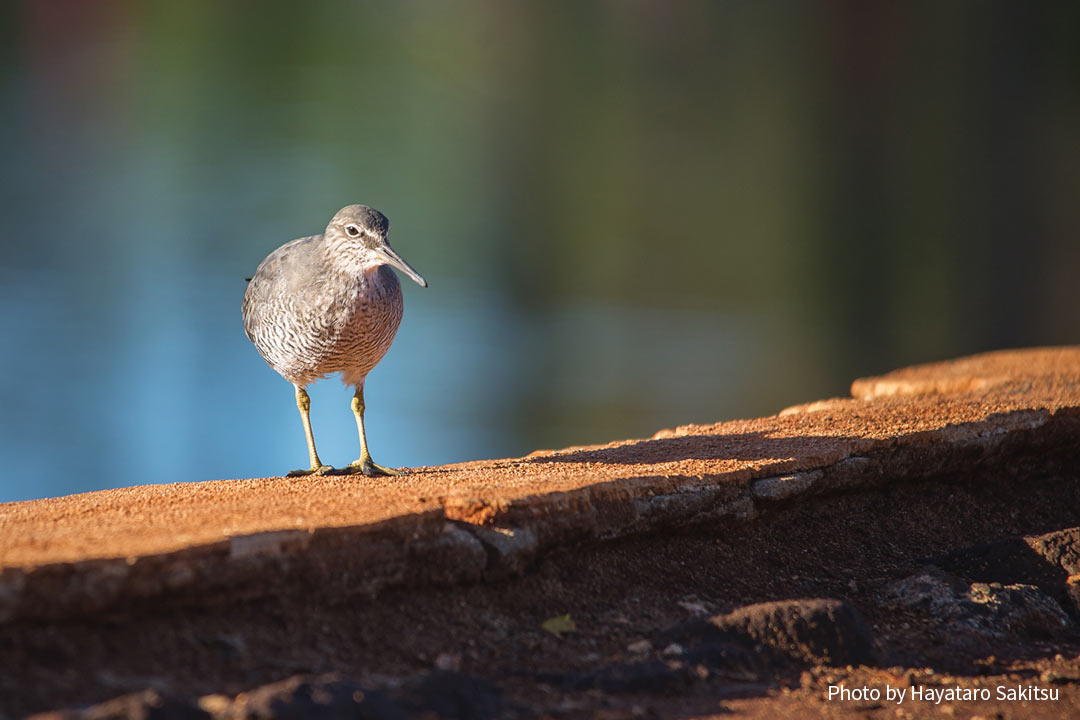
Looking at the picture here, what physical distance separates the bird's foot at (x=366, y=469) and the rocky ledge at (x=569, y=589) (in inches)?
14.6

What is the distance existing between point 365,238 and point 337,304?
0.97ft

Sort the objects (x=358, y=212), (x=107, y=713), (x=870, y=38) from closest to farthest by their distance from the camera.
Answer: (x=107, y=713)
(x=358, y=212)
(x=870, y=38)

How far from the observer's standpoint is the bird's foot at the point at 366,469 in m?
4.11

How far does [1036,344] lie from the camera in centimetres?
1260

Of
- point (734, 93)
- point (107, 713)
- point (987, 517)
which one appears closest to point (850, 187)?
point (734, 93)

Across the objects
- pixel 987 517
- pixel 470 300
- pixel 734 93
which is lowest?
pixel 987 517

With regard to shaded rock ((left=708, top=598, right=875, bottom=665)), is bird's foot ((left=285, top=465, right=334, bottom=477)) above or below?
above

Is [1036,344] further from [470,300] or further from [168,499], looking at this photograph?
[168,499]

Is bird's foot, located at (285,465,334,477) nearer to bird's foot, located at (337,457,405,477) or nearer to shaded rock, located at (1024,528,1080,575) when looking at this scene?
bird's foot, located at (337,457,405,477)

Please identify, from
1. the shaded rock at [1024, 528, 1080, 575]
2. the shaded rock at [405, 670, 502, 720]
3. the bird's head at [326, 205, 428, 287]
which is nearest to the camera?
the shaded rock at [405, 670, 502, 720]

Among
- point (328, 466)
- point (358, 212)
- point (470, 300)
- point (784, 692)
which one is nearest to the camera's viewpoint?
point (784, 692)

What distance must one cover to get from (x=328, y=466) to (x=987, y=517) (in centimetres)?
280

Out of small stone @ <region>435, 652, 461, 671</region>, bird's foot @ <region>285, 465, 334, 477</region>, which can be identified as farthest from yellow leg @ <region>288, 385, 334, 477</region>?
small stone @ <region>435, 652, 461, 671</region>

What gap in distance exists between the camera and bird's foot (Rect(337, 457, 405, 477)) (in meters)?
4.11
